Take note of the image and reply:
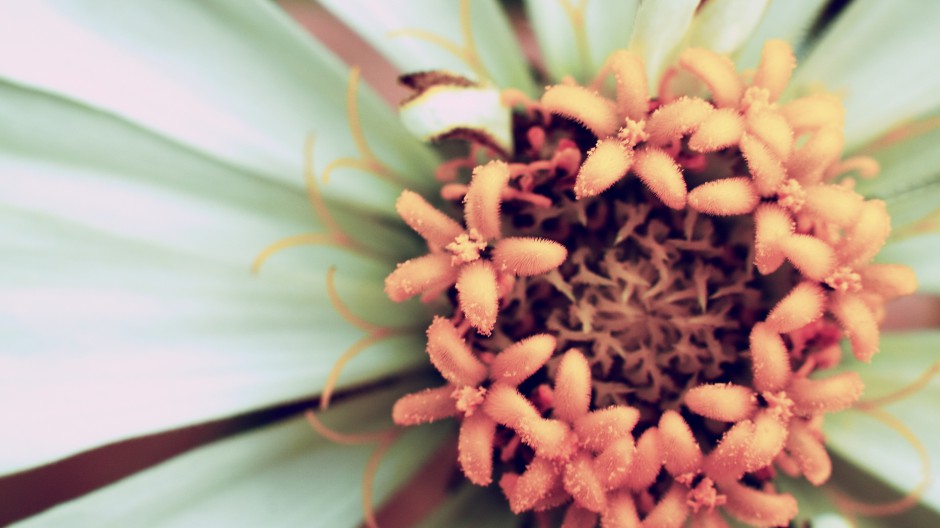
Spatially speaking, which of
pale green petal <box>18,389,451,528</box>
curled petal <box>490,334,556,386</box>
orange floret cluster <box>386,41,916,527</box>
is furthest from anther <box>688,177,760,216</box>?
pale green petal <box>18,389,451,528</box>

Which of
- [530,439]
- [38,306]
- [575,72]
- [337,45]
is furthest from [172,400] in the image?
[337,45]

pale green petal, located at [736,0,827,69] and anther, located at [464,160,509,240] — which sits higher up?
pale green petal, located at [736,0,827,69]

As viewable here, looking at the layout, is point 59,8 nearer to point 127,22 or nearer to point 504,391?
point 127,22

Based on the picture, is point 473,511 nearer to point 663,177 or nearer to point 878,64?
point 663,177

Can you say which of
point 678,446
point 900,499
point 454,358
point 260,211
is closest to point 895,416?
point 900,499

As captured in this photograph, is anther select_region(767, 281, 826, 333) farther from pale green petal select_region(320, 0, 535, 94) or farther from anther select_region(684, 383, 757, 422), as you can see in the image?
pale green petal select_region(320, 0, 535, 94)
